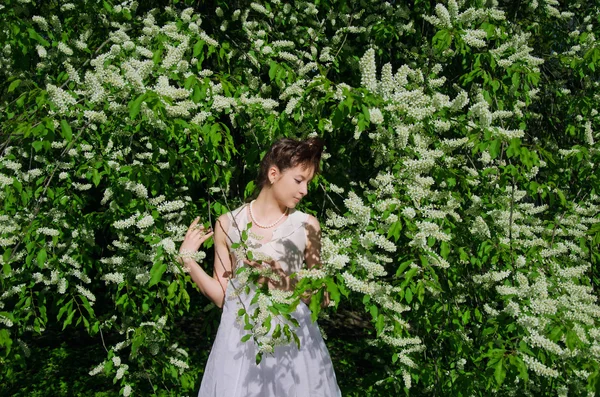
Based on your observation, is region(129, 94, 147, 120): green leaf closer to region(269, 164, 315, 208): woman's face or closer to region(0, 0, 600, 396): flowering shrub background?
region(0, 0, 600, 396): flowering shrub background

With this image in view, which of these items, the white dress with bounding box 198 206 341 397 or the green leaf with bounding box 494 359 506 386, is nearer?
the green leaf with bounding box 494 359 506 386

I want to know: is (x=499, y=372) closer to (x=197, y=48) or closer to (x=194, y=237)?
(x=194, y=237)

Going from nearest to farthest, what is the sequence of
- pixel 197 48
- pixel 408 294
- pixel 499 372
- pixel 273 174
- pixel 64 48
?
pixel 499 372 → pixel 408 294 → pixel 273 174 → pixel 197 48 → pixel 64 48

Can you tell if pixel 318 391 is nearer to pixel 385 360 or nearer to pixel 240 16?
pixel 385 360

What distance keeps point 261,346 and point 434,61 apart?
2.25 m

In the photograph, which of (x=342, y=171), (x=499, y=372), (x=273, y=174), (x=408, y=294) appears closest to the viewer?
(x=499, y=372)

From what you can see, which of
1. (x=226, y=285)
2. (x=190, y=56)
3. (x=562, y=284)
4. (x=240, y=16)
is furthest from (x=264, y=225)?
(x=240, y=16)

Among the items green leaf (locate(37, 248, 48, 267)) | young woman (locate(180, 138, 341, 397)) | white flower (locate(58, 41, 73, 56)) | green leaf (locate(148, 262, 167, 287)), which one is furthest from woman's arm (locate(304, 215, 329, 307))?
white flower (locate(58, 41, 73, 56))

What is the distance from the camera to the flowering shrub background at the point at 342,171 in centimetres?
217

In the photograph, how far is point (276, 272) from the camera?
229 cm

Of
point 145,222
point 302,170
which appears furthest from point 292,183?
point 145,222

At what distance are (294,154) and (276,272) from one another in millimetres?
500

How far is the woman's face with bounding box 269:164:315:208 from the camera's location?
7.44 feet

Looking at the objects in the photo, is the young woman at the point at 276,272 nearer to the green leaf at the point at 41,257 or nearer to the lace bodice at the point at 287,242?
the lace bodice at the point at 287,242
